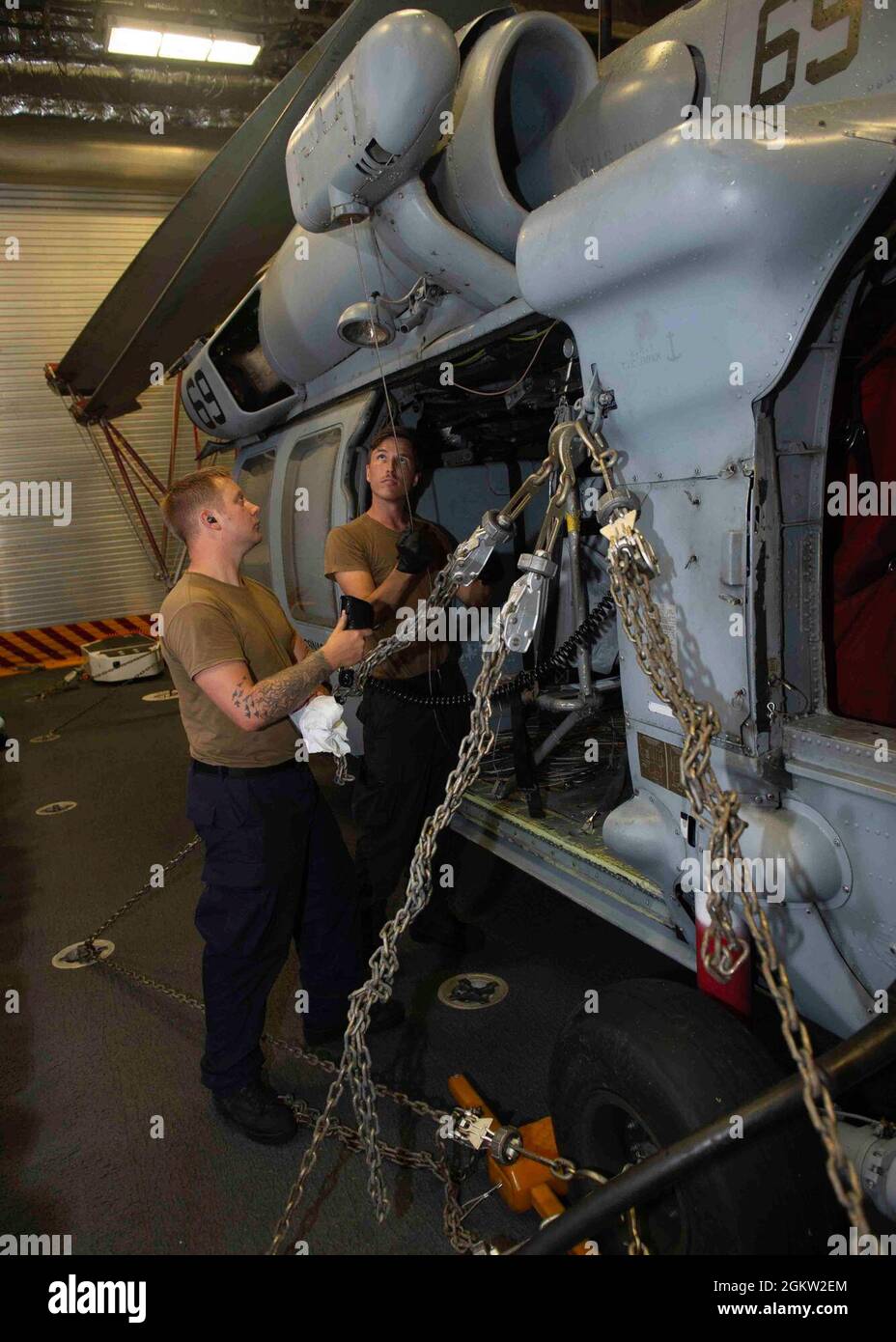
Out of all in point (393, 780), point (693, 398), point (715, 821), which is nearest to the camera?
point (715, 821)

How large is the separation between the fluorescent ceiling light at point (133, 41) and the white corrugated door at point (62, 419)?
8.25ft

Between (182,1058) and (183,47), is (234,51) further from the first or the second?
(182,1058)

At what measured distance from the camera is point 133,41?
7402 mm

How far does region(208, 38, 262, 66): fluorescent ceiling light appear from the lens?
757 cm

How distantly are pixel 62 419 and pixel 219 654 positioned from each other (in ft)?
29.7

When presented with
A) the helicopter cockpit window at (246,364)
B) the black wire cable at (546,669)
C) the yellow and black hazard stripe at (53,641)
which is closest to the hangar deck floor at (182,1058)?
the black wire cable at (546,669)

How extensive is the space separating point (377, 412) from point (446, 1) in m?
1.62

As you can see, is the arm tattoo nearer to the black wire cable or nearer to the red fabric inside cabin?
the black wire cable

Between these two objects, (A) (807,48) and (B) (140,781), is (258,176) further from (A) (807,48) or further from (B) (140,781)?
(B) (140,781)

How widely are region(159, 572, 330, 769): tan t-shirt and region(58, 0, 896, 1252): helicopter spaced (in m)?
0.85

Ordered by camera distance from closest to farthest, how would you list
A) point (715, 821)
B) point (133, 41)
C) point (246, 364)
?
point (715, 821), point (246, 364), point (133, 41)

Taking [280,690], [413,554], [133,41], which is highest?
[133,41]

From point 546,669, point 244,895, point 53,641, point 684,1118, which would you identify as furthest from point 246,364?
point 53,641

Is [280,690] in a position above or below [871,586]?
below
